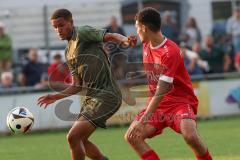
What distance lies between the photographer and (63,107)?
15.8 meters

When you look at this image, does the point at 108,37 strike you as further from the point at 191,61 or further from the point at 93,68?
the point at 191,61

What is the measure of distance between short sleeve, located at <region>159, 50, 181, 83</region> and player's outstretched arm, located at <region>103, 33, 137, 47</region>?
1.79ft

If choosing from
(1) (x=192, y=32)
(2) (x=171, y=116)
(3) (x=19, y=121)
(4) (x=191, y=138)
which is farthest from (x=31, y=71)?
(4) (x=191, y=138)

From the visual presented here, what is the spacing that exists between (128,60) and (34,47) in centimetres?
252

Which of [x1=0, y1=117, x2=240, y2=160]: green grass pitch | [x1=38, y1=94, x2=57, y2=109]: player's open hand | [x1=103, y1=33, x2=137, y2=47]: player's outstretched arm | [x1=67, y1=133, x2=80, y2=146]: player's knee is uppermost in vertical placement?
[x1=103, y1=33, x2=137, y2=47]: player's outstretched arm

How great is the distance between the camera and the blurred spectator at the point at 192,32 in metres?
22.2

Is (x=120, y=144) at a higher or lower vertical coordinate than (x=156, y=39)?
lower

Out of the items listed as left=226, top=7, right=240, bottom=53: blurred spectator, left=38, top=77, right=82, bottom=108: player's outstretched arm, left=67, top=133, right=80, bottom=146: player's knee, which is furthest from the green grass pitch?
left=226, top=7, right=240, bottom=53: blurred spectator

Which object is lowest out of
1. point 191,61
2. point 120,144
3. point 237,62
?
point 120,144

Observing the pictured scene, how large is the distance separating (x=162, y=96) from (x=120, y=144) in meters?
5.95

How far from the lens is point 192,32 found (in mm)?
22438

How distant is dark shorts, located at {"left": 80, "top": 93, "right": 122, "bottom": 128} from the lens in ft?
35.7

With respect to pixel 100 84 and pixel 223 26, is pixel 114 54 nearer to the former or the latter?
pixel 223 26

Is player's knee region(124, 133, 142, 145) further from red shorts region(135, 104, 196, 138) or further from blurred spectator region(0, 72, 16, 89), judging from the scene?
blurred spectator region(0, 72, 16, 89)
